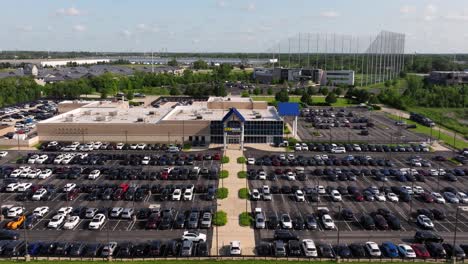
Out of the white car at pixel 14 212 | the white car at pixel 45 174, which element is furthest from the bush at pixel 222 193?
the white car at pixel 45 174

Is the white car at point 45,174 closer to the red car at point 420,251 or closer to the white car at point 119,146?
the white car at point 119,146

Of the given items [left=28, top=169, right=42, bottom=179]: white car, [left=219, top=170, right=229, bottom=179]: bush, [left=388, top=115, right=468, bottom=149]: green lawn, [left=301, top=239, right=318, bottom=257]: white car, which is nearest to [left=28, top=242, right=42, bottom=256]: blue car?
[left=28, top=169, right=42, bottom=179]: white car

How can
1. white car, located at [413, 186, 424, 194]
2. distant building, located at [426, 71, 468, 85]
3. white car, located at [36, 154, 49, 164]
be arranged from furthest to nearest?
distant building, located at [426, 71, 468, 85] < white car, located at [36, 154, 49, 164] < white car, located at [413, 186, 424, 194]

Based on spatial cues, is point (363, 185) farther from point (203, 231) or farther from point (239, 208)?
point (203, 231)

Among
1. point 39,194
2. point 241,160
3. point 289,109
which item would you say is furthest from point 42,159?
point 289,109

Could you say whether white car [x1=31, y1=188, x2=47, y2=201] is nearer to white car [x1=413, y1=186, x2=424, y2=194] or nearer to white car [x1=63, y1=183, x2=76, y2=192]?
white car [x1=63, y1=183, x2=76, y2=192]

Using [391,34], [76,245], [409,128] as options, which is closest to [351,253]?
[76,245]
